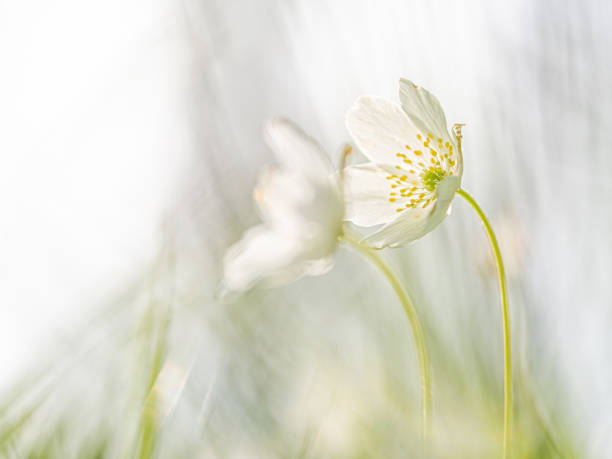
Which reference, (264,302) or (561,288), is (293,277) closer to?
(264,302)

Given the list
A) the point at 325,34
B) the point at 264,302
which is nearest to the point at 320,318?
the point at 264,302

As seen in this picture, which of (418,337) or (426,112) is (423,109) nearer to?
(426,112)

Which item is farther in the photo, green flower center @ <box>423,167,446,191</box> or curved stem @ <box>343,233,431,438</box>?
green flower center @ <box>423,167,446,191</box>

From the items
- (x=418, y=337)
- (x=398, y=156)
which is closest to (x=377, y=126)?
(x=398, y=156)

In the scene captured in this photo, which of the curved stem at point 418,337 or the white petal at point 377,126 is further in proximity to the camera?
the white petal at point 377,126

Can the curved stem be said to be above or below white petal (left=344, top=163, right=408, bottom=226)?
below
